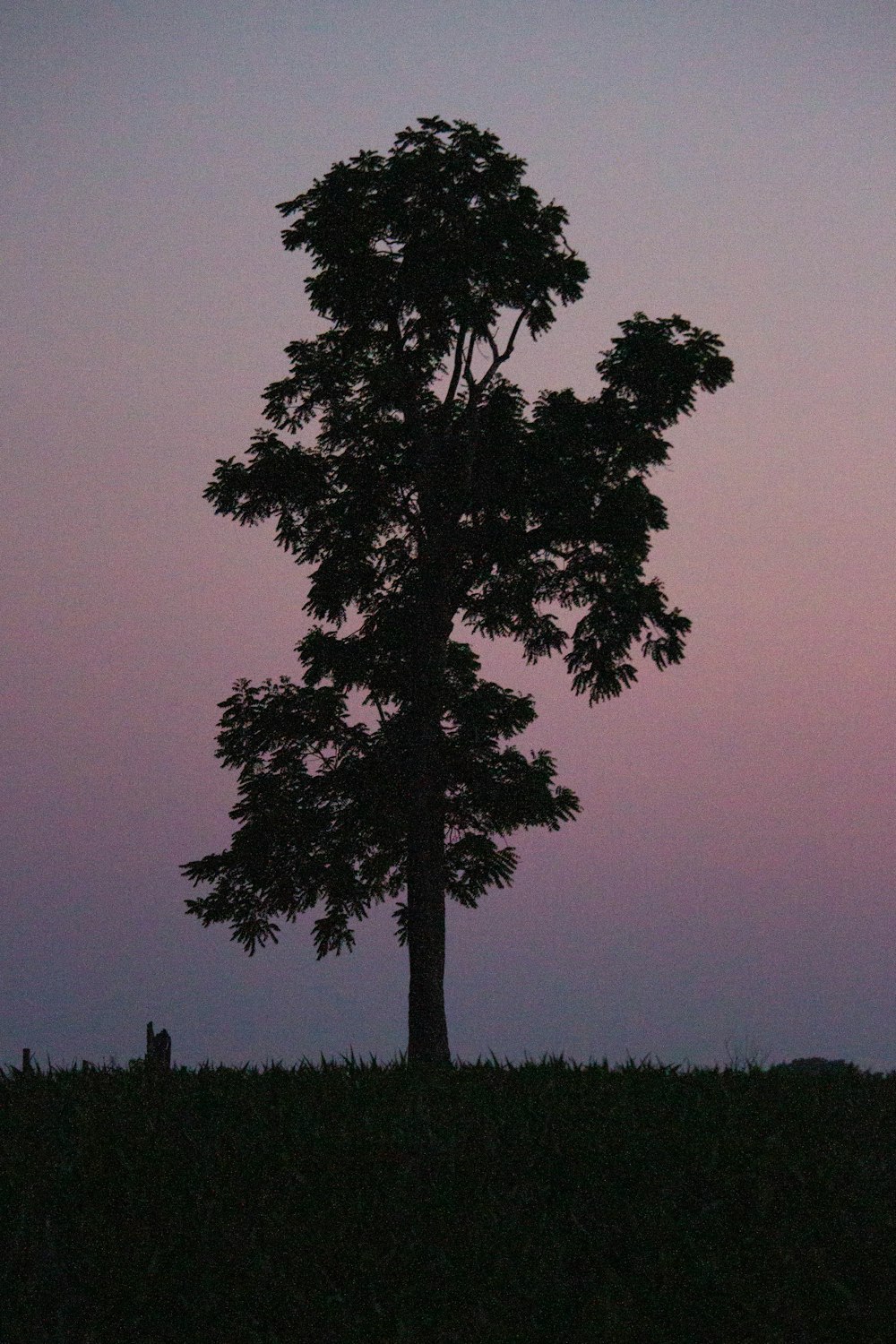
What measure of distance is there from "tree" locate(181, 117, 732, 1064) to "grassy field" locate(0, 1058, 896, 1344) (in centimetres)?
1031

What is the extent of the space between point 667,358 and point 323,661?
863 cm

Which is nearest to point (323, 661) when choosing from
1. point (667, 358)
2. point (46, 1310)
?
point (667, 358)

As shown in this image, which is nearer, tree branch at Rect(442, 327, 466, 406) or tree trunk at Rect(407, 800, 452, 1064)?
tree trunk at Rect(407, 800, 452, 1064)

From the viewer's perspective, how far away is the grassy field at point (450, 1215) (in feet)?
31.7

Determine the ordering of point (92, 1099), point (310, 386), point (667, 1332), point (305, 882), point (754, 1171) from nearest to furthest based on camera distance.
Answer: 1. point (667, 1332)
2. point (754, 1171)
3. point (92, 1099)
4. point (305, 882)
5. point (310, 386)

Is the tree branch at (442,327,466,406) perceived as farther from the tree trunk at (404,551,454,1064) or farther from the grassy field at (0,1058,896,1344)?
the grassy field at (0,1058,896,1344)

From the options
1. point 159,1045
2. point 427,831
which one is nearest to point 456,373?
point 427,831

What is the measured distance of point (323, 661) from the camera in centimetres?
2497

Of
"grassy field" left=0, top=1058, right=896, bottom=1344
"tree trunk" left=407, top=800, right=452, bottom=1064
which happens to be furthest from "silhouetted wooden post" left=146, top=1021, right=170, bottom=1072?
"tree trunk" left=407, top=800, right=452, bottom=1064

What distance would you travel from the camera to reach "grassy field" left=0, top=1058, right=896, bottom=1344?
9656 mm

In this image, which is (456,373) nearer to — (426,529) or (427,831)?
(426,529)

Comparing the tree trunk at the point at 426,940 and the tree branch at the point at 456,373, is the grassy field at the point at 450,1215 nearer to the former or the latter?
the tree trunk at the point at 426,940

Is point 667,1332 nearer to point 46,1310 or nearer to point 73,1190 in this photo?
point 46,1310

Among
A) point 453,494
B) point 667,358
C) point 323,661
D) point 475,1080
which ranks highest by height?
point 667,358
